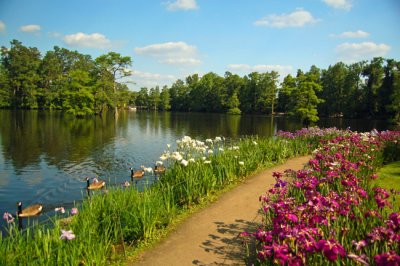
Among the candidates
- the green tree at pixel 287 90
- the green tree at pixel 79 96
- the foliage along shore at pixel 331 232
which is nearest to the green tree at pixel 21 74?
the green tree at pixel 79 96

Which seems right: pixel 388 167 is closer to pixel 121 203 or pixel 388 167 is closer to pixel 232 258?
pixel 232 258

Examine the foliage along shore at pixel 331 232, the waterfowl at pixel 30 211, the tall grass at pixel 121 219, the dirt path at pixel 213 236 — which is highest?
the foliage along shore at pixel 331 232

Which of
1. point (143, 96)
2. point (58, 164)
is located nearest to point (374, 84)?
point (58, 164)

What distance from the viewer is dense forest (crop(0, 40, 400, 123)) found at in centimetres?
5278

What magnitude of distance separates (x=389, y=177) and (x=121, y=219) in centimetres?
820

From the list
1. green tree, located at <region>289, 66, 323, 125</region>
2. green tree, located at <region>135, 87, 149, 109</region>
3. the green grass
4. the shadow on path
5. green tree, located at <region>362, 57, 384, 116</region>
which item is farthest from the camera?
green tree, located at <region>135, 87, 149, 109</region>

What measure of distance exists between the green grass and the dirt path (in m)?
3.54

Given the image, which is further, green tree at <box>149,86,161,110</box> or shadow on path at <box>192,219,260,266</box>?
green tree at <box>149,86,161,110</box>

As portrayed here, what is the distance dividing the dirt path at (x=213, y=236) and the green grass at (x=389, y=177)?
3536 mm

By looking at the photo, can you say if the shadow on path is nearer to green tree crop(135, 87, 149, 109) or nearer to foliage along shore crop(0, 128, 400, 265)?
foliage along shore crop(0, 128, 400, 265)

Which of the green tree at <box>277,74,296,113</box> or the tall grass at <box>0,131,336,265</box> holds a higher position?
the green tree at <box>277,74,296,113</box>

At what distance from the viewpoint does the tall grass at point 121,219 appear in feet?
14.3

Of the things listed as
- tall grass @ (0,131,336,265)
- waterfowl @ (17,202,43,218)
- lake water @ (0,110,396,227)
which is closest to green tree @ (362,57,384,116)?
lake water @ (0,110,396,227)

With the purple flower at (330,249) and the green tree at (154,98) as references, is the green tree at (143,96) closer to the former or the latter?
the green tree at (154,98)
